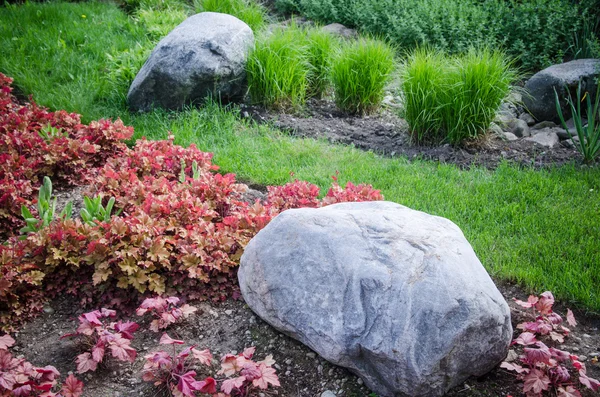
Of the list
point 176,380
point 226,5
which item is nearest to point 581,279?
point 176,380

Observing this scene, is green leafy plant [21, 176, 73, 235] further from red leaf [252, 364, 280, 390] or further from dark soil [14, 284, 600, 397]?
red leaf [252, 364, 280, 390]

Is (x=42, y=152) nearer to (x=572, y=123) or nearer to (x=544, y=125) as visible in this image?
(x=544, y=125)

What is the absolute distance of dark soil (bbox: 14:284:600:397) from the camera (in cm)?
298

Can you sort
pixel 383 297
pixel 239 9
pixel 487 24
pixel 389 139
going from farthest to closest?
1. pixel 239 9
2. pixel 487 24
3. pixel 389 139
4. pixel 383 297

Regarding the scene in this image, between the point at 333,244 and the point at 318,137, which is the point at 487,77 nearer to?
the point at 318,137

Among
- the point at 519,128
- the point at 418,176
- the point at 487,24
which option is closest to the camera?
the point at 418,176

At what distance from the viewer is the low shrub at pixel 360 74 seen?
6.70 m

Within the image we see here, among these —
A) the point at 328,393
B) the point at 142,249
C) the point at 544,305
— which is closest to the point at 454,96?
the point at 544,305

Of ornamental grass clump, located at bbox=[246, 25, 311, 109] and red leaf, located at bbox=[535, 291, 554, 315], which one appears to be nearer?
red leaf, located at bbox=[535, 291, 554, 315]

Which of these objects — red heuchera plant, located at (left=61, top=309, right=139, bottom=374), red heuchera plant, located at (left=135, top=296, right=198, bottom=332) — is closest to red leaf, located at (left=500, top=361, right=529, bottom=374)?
red heuchera plant, located at (left=135, top=296, right=198, bottom=332)

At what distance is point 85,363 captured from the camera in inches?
115

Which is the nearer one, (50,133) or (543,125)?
(50,133)

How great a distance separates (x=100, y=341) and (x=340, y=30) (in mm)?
7818

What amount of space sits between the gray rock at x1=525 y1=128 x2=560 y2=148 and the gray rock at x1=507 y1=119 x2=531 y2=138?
14cm
